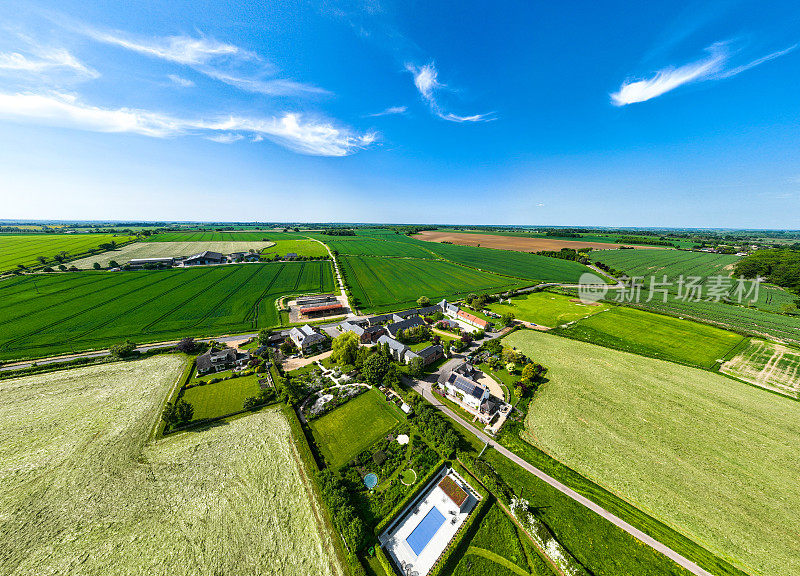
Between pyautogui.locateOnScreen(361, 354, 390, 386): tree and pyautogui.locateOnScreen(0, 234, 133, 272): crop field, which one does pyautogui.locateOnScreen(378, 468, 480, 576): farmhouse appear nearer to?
pyautogui.locateOnScreen(361, 354, 390, 386): tree

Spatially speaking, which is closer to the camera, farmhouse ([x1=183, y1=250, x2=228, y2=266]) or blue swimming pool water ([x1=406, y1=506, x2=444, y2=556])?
blue swimming pool water ([x1=406, y1=506, x2=444, y2=556])

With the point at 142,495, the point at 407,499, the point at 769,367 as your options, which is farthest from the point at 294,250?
the point at 769,367

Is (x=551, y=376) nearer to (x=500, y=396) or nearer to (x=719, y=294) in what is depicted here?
(x=500, y=396)

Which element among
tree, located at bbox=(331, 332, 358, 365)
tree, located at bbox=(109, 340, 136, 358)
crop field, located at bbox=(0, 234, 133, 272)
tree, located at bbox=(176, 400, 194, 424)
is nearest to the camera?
tree, located at bbox=(176, 400, 194, 424)

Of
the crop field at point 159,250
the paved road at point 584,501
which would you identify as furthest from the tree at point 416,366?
the crop field at point 159,250

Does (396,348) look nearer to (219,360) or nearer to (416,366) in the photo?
(416,366)

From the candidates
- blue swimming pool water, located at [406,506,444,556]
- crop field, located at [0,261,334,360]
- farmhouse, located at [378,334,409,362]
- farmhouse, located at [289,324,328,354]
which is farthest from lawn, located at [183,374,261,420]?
blue swimming pool water, located at [406,506,444,556]
